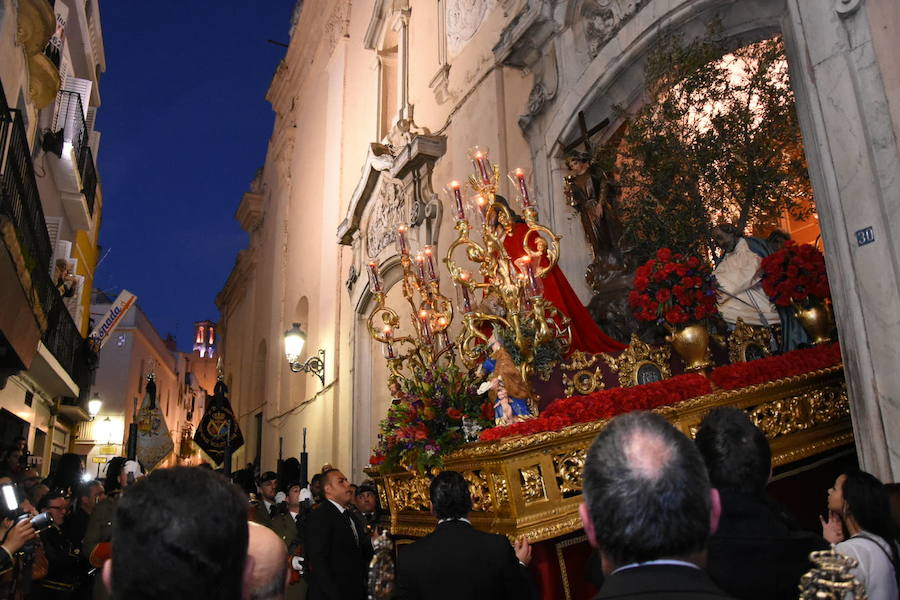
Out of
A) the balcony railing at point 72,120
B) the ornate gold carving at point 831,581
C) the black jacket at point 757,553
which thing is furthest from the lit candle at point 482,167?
the balcony railing at point 72,120

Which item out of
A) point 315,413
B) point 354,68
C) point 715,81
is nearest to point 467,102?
point 715,81

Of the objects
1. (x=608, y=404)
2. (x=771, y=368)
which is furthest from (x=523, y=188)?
(x=771, y=368)

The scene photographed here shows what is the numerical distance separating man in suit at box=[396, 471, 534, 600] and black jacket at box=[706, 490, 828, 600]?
1.37 meters

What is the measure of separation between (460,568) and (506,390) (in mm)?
2424

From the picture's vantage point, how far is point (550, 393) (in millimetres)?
6273

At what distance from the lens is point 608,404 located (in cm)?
476

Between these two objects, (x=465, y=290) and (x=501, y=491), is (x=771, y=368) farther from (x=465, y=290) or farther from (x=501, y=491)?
(x=465, y=290)

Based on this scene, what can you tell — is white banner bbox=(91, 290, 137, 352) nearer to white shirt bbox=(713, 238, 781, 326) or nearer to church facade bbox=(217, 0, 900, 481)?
church facade bbox=(217, 0, 900, 481)

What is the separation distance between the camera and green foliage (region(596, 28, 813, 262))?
22.9 feet

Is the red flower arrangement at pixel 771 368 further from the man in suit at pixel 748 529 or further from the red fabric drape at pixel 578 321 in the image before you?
the man in suit at pixel 748 529

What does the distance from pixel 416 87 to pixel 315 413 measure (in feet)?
26.7

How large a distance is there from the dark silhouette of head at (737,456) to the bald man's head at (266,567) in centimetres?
123

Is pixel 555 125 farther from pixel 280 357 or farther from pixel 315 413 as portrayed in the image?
pixel 280 357

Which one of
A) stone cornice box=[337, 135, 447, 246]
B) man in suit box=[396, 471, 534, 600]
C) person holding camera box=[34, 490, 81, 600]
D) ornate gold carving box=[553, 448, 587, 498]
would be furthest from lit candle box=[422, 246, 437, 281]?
stone cornice box=[337, 135, 447, 246]
